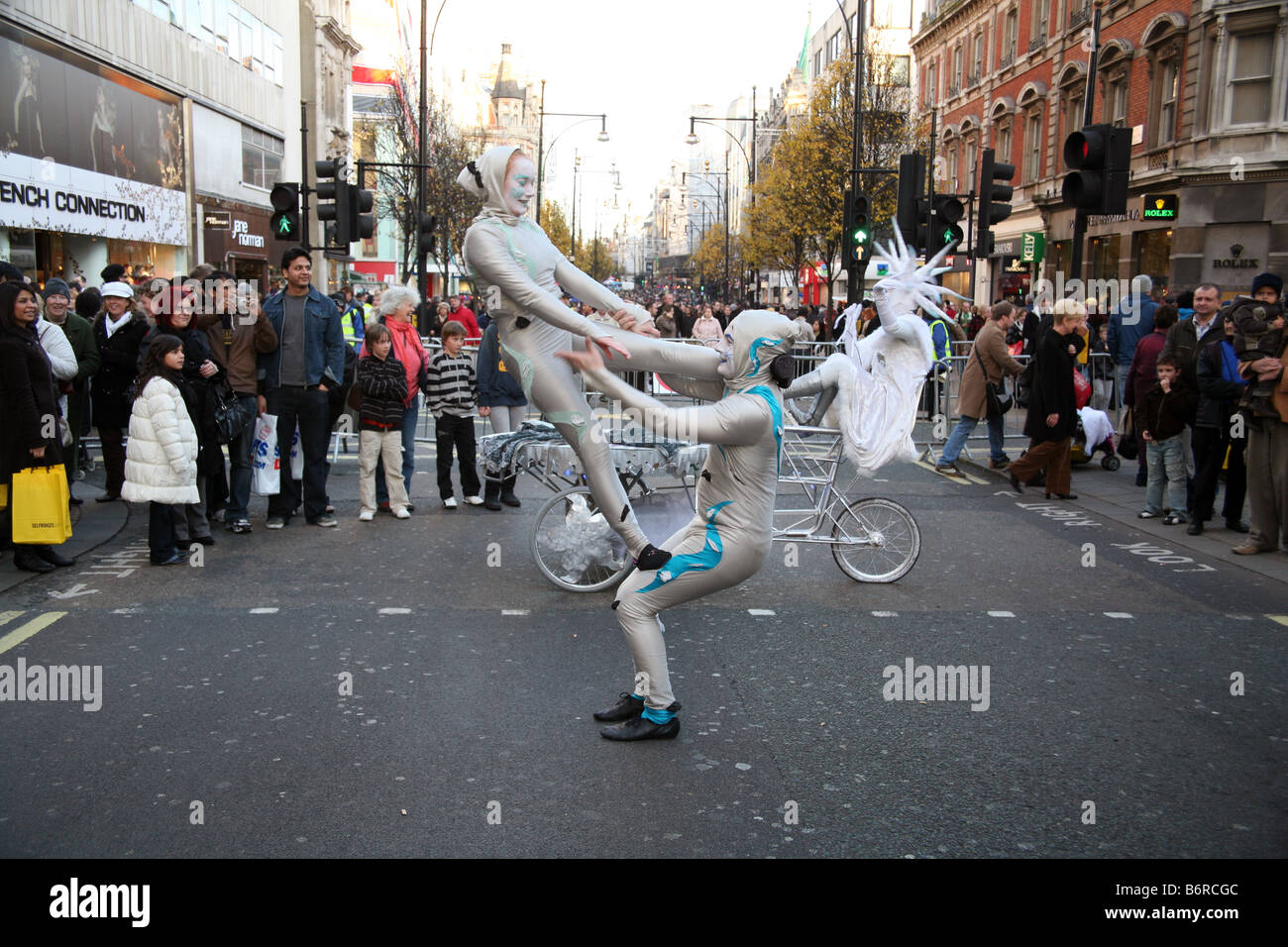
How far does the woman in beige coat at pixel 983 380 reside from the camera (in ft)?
41.8

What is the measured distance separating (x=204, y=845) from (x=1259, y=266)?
28021mm

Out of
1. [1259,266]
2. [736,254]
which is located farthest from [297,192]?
[736,254]

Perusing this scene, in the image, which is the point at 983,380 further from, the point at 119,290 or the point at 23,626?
the point at 23,626

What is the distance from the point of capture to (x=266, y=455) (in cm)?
966

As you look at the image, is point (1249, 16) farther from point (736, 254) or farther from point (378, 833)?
point (736, 254)

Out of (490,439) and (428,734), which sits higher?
(490,439)

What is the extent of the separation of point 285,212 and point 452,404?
6.77 meters

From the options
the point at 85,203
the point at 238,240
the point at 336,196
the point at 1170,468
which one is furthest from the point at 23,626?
the point at 238,240

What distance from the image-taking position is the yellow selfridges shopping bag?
300 inches

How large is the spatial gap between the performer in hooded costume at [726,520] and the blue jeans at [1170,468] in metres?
6.55

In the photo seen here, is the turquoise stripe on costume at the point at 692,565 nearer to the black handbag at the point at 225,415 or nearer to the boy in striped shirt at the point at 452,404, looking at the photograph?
the black handbag at the point at 225,415

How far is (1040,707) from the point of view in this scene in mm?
5320

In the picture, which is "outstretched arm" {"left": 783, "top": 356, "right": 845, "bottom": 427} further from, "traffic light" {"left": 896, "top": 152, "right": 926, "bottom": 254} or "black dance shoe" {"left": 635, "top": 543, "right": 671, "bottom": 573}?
"traffic light" {"left": 896, "top": 152, "right": 926, "bottom": 254}

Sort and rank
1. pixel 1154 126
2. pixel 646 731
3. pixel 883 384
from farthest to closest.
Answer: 1. pixel 1154 126
2. pixel 883 384
3. pixel 646 731
